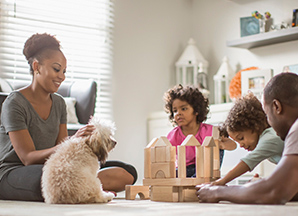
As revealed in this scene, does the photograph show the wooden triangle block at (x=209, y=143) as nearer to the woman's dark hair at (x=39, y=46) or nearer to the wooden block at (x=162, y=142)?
the wooden block at (x=162, y=142)

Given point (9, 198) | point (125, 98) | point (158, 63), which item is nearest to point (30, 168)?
point (9, 198)

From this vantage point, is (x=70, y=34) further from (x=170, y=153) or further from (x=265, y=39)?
(x=170, y=153)

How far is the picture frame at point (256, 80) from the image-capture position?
13.4ft

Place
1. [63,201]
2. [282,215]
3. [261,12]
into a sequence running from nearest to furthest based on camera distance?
[282,215], [63,201], [261,12]

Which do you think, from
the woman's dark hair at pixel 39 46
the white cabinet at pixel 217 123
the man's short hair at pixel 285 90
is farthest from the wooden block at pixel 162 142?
the white cabinet at pixel 217 123

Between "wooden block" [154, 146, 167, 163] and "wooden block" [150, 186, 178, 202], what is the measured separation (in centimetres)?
14

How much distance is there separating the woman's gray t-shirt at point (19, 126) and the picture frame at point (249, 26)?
2716mm

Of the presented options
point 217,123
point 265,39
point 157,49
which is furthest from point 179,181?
point 157,49

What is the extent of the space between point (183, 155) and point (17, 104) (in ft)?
2.97

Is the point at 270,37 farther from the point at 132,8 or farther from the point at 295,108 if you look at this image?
the point at 295,108

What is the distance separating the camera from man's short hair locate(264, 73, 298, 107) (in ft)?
5.95

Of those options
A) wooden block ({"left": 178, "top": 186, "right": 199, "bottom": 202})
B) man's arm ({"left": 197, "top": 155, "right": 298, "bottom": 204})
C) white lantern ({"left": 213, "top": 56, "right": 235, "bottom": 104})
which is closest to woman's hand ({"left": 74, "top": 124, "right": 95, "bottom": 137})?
wooden block ({"left": 178, "top": 186, "right": 199, "bottom": 202})

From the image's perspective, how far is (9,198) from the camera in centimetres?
236

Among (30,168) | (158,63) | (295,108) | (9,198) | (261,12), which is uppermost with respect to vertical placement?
(261,12)
